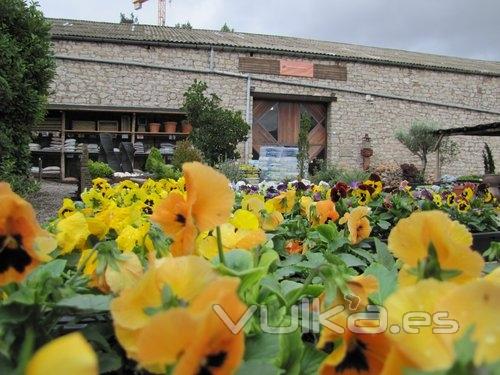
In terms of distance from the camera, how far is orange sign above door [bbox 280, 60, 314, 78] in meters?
16.0

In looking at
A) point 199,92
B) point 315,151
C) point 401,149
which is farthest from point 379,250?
point 401,149

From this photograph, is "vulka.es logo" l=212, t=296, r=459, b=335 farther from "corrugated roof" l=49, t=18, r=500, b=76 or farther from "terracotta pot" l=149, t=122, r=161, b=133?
"terracotta pot" l=149, t=122, r=161, b=133

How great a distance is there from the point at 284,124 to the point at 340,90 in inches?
83.9

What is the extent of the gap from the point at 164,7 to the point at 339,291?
3560 centimetres

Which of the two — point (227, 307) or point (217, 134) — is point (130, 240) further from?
point (217, 134)

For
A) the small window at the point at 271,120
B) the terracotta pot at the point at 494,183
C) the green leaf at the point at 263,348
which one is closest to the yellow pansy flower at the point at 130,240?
the green leaf at the point at 263,348

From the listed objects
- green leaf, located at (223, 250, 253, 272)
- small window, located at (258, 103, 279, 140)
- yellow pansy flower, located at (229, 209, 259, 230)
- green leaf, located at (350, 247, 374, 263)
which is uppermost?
small window, located at (258, 103, 279, 140)

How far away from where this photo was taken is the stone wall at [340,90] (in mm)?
14484

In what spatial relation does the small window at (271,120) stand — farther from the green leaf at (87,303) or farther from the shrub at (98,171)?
the green leaf at (87,303)

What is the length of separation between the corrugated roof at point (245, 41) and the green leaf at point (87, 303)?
46.6ft

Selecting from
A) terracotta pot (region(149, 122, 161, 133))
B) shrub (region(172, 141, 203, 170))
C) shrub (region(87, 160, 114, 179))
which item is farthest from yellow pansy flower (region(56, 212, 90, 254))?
terracotta pot (region(149, 122, 161, 133))

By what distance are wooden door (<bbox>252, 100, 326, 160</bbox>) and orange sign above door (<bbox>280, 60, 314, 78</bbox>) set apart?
0.94m

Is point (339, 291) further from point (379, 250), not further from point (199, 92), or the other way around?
point (199, 92)

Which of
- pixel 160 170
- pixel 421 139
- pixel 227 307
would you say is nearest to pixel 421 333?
pixel 227 307
